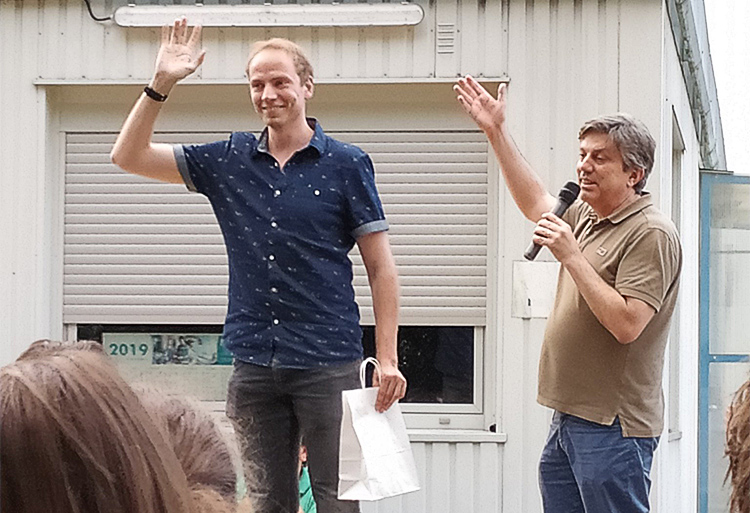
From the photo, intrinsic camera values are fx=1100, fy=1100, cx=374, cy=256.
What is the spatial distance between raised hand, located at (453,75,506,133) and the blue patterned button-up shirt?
411mm

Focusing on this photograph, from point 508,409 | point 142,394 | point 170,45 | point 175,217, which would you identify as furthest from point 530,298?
point 142,394

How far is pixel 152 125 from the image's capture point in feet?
7.50

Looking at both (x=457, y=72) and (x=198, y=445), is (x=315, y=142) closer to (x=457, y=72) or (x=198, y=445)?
(x=198, y=445)

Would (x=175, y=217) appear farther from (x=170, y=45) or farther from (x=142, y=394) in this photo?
(x=142, y=394)

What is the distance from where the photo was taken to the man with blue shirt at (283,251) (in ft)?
7.29

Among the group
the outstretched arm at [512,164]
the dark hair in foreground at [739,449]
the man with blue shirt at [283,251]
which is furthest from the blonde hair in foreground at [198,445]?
the outstretched arm at [512,164]

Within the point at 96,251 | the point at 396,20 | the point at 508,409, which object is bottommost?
the point at 508,409

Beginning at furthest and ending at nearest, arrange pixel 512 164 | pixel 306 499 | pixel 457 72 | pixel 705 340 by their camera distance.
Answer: pixel 705 340
pixel 457 72
pixel 306 499
pixel 512 164

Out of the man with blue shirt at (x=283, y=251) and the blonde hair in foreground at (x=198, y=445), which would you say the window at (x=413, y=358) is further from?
the blonde hair in foreground at (x=198, y=445)

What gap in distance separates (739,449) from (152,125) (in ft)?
5.25

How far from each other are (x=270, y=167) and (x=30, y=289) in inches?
91.9

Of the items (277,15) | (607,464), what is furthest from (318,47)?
(607,464)

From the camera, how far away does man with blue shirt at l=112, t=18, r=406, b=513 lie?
2.22 metres

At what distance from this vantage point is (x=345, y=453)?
223cm
